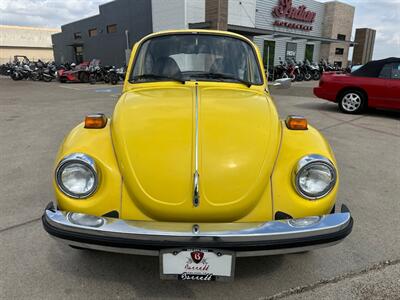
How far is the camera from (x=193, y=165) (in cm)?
199

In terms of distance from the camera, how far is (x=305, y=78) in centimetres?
2245

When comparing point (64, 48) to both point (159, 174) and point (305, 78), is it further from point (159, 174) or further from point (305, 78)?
point (159, 174)

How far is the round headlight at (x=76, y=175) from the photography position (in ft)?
6.73

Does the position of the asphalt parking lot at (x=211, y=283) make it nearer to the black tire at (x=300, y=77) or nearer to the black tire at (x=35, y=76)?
the black tire at (x=300, y=77)

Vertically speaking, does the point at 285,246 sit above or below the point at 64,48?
below

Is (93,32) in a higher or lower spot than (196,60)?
higher

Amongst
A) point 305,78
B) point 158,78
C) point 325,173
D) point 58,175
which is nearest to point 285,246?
point 325,173

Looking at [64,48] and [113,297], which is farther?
[64,48]

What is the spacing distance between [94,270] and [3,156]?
383 cm

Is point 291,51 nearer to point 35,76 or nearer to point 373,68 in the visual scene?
point 373,68

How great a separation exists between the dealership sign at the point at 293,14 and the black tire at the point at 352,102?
57.0 ft

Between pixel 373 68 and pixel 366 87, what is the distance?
54 cm

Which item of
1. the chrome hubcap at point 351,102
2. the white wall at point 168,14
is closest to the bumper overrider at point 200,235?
the chrome hubcap at point 351,102

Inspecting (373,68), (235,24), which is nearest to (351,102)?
(373,68)
